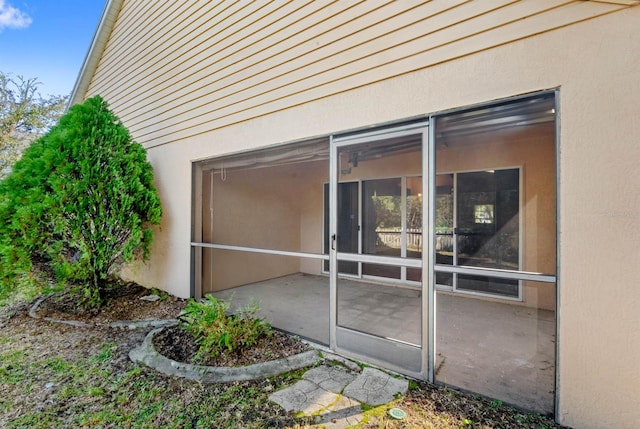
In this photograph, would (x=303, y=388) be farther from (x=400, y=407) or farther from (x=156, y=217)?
(x=156, y=217)

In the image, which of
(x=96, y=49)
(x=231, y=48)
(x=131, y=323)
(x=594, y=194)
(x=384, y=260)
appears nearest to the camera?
(x=594, y=194)

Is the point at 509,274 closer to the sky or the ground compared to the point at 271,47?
closer to the ground

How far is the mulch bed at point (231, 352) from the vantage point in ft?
9.44

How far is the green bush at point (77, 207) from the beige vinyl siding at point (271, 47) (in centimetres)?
103

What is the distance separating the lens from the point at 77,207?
4.23 m

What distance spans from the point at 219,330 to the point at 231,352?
0.81ft

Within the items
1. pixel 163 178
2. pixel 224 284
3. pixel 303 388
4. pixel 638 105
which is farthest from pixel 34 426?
pixel 638 105

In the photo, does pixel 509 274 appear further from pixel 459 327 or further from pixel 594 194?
pixel 459 327

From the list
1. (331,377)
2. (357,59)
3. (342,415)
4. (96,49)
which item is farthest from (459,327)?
(96,49)

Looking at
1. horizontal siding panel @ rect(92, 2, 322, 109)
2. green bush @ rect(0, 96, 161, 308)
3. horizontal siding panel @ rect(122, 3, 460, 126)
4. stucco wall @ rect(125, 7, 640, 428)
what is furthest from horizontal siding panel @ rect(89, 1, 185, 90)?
stucco wall @ rect(125, 7, 640, 428)

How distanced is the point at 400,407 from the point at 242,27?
464 cm

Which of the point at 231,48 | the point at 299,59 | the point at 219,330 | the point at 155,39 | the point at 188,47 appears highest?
the point at 155,39

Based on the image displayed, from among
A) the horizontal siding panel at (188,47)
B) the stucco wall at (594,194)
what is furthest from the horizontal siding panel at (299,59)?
the stucco wall at (594,194)

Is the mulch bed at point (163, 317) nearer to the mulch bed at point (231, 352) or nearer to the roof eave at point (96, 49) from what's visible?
the mulch bed at point (231, 352)
